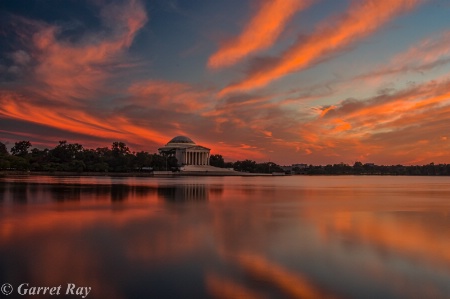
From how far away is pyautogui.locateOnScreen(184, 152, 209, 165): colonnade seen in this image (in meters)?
186

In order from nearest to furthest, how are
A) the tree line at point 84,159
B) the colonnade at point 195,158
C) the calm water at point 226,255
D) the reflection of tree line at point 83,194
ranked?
1. the calm water at point 226,255
2. the reflection of tree line at point 83,194
3. the tree line at point 84,159
4. the colonnade at point 195,158

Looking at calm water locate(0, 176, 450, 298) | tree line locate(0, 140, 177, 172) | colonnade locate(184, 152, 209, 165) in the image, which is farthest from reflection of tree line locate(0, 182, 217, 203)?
colonnade locate(184, 152, 209, 165)

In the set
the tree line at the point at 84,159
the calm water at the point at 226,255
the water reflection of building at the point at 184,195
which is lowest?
the calm water at the point at 226,255

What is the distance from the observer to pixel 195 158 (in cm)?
18662

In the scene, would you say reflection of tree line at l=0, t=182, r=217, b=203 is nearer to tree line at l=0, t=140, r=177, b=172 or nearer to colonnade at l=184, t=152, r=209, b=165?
tree line at l=0, t=140, r=177, b=172

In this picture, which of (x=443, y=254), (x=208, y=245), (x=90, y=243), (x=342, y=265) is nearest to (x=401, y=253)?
(x=443, y=254)

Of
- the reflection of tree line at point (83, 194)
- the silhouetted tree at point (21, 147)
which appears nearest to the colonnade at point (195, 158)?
the silhouetted tree at point (21, 147)

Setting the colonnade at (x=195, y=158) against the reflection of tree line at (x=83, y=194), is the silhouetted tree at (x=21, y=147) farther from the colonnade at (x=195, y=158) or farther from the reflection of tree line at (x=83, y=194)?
the reflection of tree line at (x=83, y=194)

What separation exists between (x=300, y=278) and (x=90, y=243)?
7.87m

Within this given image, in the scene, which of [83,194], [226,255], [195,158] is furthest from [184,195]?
[195,158]

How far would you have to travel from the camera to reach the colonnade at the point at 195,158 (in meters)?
186

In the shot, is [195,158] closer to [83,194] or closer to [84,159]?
[84,159]

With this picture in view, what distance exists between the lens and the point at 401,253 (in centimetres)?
1375

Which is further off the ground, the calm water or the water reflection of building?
the water reflection of building
